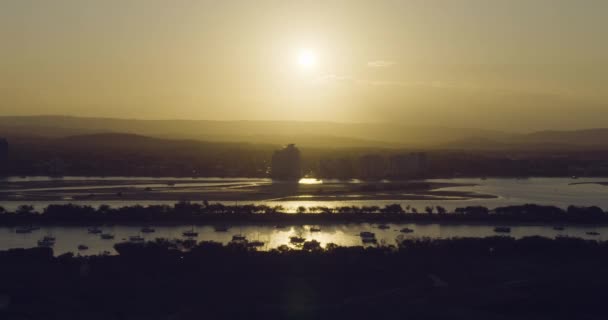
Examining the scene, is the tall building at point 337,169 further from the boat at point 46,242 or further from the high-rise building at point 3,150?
the boat at point 46,242

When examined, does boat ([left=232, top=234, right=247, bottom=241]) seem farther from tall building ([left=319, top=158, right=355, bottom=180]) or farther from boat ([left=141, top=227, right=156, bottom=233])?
tall building ([left=319, top=158, right=355, bottom=180])

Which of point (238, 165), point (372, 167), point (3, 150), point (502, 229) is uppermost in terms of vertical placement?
point (3, 150)

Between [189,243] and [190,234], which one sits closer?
[189,243]

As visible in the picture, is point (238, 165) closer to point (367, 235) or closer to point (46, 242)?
point (367, 235)

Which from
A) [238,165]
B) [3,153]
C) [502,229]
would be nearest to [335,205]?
[502,229]

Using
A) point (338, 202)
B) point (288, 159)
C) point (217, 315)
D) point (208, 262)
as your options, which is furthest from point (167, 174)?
point (217, 315)

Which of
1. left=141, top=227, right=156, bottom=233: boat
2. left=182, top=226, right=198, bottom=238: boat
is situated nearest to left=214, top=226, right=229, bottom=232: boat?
left=182, top=226, right=198, bottom=238: boat
